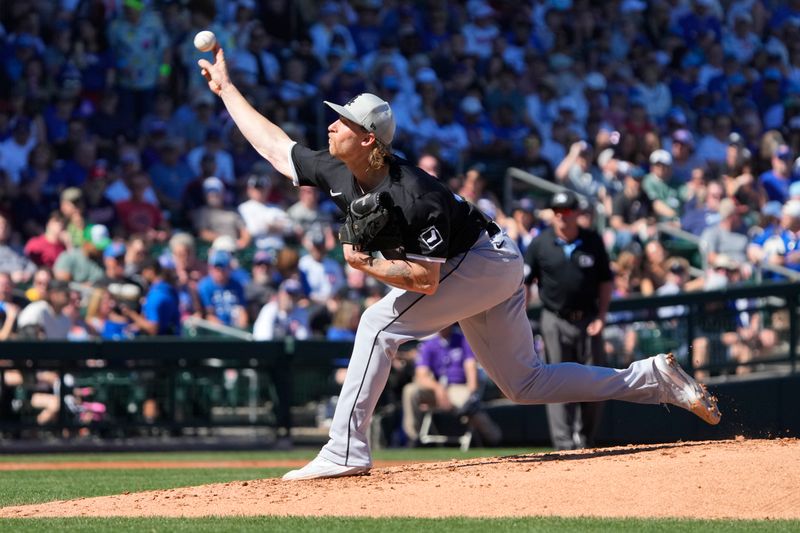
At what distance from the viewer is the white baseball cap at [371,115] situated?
6.74m

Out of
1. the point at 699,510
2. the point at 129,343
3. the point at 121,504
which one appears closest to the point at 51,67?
the point at 129,343

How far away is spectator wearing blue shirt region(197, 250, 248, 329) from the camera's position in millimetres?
14805

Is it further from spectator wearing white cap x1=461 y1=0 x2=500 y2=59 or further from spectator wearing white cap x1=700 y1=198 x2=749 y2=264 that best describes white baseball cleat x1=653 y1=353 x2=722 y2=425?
spectator wearing white cap x1=461 y1=0 x2=500 y2=59

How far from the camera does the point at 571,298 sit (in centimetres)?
1096

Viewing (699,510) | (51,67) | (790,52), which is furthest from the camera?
(790,52)

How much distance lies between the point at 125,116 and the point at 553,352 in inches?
299

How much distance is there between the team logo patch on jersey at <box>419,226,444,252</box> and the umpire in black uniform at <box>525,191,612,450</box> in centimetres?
446

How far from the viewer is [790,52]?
24078 millimetres

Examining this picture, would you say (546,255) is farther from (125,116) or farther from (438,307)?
(125,116)

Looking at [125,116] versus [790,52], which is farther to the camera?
[790,52]

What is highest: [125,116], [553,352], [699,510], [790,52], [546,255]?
[790,52]

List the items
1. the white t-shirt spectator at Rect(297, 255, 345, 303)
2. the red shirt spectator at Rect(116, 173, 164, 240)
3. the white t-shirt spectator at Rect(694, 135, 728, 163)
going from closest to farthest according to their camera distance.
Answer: the red shirt spectator at Rect(116, 173, 164, 240) < the white t-shirt spectator at Rect(297, 255, 345, 303) < the white t-shirt spectator at Rect(694, 135, 728, 163)

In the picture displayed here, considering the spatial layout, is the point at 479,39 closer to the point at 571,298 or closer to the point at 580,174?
the point at 580,174

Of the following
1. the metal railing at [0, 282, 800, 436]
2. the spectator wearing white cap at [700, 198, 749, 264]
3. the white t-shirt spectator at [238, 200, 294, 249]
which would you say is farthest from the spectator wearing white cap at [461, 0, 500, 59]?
the metal railing at [0, 282, 800, 436]
